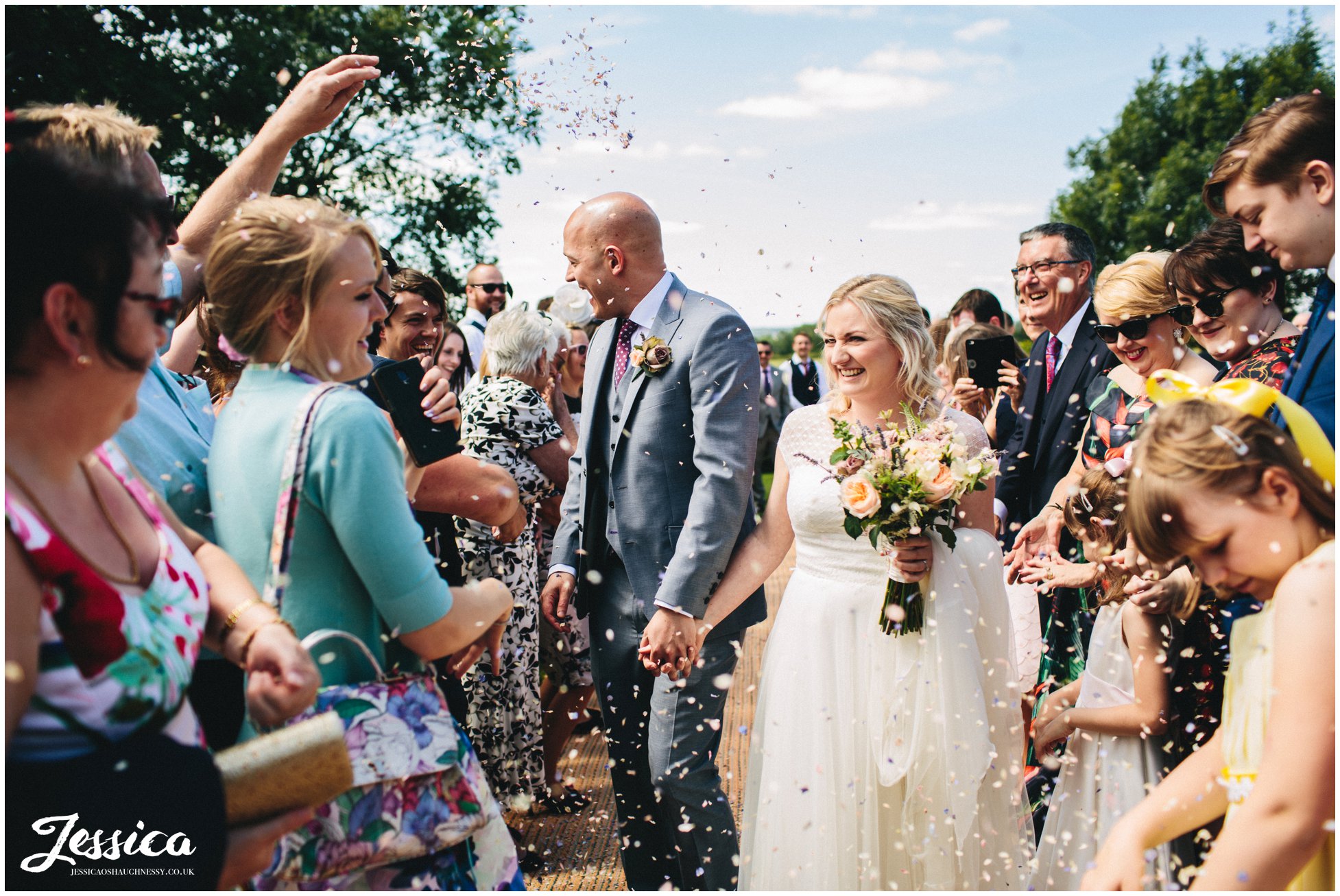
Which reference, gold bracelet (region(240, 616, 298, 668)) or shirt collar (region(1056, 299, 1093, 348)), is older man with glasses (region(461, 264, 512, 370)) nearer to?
shirt collar (region(1056, 299, 1093, 348))

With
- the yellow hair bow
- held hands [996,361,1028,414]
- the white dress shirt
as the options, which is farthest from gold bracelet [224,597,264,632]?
held hands [996,361,1028,414]

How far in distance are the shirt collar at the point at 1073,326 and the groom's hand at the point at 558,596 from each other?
10.1 ft

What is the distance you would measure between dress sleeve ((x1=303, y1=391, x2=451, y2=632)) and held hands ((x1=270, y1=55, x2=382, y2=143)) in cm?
114

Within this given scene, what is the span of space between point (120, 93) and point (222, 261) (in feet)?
42.7

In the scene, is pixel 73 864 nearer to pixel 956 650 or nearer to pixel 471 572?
pixel 956 650

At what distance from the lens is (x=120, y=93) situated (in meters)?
12.3

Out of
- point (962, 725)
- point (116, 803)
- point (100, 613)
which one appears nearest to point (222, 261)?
point (100, 613)

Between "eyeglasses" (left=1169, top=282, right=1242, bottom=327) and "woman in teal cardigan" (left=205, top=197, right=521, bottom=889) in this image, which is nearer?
"woman in teal cardigan" (left=205, top=197, right=521, bottom=889)

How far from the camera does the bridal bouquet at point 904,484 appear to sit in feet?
10.4

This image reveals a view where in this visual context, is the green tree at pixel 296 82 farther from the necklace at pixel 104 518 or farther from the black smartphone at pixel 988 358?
the necklace at pixel 104 518

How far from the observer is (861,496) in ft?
10.4

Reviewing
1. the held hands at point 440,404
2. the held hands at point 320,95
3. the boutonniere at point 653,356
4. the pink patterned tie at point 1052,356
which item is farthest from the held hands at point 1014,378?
the held hands at point 320,95

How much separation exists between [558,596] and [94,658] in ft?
7.55

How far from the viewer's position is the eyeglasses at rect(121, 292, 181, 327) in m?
1.49
